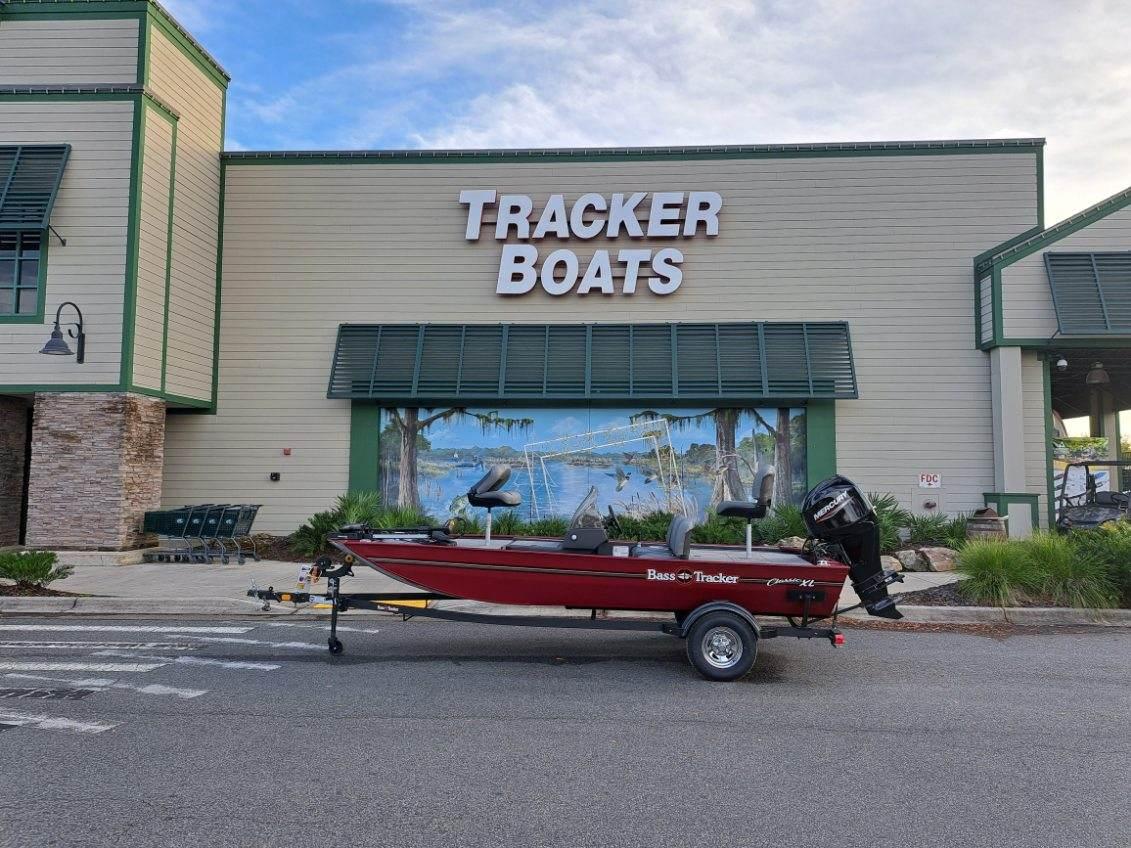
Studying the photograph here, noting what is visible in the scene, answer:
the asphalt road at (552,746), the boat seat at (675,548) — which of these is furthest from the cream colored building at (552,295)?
the boat seat at (675,548)

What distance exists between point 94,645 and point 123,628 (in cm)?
105

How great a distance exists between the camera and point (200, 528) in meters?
14.0

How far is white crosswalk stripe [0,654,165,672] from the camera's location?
7.25 meters

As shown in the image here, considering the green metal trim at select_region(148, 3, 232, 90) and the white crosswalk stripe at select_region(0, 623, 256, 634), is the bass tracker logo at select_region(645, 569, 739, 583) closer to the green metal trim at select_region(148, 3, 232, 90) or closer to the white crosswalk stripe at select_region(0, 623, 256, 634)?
the white crosswalk stripe at select_region(0, 623, 256, 634)

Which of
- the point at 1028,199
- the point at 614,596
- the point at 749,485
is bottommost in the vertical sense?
the point at 614,596

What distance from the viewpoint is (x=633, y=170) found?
16844 mm

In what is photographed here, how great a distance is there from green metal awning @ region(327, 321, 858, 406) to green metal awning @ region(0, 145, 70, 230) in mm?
5289

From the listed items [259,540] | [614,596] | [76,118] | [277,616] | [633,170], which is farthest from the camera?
[633,170]

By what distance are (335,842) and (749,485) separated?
12.9 metres

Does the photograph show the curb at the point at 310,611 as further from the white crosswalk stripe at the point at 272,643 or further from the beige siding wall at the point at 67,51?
the beige siding wall at the point at 67,51

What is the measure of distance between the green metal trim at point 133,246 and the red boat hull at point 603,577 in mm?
8692

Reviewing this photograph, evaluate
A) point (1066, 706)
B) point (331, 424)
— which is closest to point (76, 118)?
point (331, 424)

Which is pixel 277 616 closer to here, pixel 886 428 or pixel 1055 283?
pixel 886 428

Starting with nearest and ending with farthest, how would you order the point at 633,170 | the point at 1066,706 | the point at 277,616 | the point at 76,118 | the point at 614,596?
the point at 1066,706
the point at 614,596
the point at 277,616
the point at 76,118
the point at 633,170
